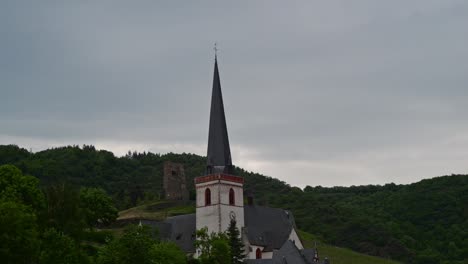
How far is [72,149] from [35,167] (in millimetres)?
27686

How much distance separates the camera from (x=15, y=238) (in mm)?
55625

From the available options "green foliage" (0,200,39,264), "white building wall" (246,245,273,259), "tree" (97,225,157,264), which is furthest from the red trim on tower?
"green foliage" (0,200,39,264)

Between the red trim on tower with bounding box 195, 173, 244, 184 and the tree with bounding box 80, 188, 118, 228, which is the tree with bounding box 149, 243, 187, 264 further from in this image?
the tree with bounding box 80, 188, 118, 228

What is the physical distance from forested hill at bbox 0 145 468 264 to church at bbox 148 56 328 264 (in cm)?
5292

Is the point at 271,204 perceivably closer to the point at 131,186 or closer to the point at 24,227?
the point at 131,186

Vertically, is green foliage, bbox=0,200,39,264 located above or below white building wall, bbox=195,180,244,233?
below

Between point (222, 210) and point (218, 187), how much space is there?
9.15ft

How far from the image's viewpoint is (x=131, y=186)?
598 feet

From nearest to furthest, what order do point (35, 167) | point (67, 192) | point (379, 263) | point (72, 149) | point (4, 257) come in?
point (4, 257)
point (67, 192)
point (379, 263)
point (35, 167)
point (72, 149)

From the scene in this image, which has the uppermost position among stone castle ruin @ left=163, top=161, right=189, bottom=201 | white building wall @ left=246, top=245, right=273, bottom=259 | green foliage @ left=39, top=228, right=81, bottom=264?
stone castle ruin @ left=163, top=161, right=189, bottom=201

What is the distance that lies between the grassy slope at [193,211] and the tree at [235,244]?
2443cm

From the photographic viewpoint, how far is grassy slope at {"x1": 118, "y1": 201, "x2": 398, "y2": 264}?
118 meters

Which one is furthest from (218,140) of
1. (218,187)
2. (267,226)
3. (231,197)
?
(267,226)

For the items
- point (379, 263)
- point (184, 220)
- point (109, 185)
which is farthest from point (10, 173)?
point (109, 185)
